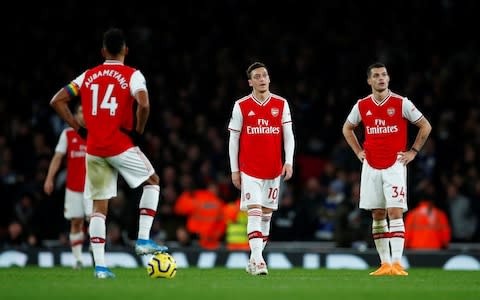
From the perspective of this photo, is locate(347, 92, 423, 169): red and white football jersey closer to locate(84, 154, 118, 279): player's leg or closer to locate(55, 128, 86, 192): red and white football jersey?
locate(84, 154, 118, 279): player's leg

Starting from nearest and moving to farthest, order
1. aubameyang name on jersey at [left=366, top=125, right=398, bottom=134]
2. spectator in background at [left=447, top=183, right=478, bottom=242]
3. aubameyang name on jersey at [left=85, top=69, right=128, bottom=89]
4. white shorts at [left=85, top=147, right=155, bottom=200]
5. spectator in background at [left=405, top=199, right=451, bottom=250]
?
aubameyang name on jersey at [left=85, top=69, right=128, bottom=89], white shorts at [left=85, top=147, right=155, bottom=200], aubameyang name on jersey at [left=366, top=125, right=398, bottom=134], spectator in background at [left=405, top=199, right=451, bottom=250], spectator in background at [left=447, top=183, right=478, bottom=242]

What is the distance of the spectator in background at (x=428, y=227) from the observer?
712 inches

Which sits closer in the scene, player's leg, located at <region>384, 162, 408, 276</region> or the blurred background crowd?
player's leg, located at <region>384, 162, 408, 276</region>

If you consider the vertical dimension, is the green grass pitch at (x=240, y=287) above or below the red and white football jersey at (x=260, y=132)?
below

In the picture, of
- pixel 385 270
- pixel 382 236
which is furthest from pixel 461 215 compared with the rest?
pixel 385 270

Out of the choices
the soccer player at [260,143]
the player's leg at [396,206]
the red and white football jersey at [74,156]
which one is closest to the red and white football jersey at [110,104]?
the soccer player at [260,143]

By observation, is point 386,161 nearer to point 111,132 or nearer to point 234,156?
point 234,156

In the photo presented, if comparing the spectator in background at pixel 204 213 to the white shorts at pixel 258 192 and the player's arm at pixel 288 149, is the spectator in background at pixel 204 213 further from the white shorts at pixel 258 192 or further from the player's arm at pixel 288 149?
the player's arm at pixel 288 149

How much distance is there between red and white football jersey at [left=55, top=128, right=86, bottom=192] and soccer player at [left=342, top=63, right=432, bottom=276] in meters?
4.52

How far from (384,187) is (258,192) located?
150 centimetres

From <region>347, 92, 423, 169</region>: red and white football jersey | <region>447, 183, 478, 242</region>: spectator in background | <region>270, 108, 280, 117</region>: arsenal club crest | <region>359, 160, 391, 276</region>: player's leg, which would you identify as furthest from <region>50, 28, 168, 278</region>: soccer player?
<region>447, 183, 478, 242</region>: spectator in background

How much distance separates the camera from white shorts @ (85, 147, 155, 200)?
11.1 meters

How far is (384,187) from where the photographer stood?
12172mm

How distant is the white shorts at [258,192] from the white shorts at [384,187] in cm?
108
